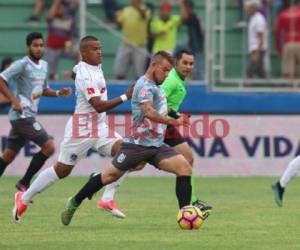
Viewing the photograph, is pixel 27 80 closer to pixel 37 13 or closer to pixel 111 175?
pixel 111 175

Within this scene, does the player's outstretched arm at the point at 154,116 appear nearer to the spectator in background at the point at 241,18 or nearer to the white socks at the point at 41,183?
the white socks at the point at 41,183

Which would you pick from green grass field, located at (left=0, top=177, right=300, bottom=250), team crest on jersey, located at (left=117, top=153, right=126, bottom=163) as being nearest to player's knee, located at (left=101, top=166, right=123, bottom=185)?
team crest on jersey, located at (left=117, top=153, right=126, bottom=163)

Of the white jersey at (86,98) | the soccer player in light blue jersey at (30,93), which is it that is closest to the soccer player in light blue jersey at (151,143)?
the white jersey at (86,98)

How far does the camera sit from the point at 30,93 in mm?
14977

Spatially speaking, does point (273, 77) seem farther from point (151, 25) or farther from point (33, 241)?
point (33, 241)

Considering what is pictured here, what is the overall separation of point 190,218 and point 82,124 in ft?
6.26

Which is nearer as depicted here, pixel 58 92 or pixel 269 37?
pixel 58 92

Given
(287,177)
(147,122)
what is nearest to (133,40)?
(287,177)

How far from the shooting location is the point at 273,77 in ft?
65.9

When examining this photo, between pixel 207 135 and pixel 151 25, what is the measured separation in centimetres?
249

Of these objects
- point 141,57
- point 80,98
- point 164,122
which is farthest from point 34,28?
point 164,122

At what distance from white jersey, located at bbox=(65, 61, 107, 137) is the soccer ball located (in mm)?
1711

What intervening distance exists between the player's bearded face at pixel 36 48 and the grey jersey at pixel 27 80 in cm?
13

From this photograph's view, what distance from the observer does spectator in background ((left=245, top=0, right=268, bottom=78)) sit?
19812 mm
